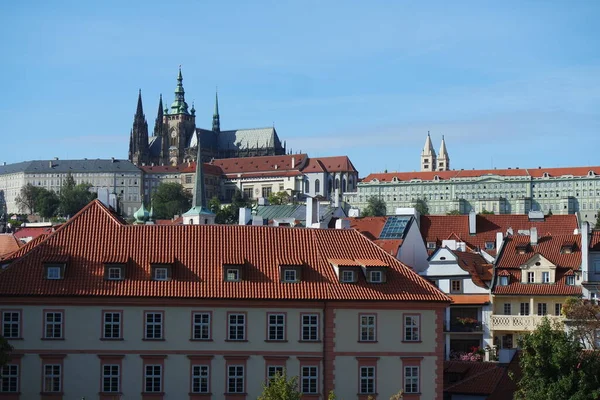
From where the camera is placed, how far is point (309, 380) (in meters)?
42.7

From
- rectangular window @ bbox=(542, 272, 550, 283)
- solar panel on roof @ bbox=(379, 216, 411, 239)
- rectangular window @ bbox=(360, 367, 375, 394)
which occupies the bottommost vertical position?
rectangular window @ bbox=(360, 367, 375, 394)

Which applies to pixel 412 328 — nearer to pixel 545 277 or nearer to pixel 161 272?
pixel 161 272

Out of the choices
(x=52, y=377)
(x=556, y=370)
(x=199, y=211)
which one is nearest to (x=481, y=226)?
(x=556, y=370)

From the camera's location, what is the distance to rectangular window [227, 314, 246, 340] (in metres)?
42.8

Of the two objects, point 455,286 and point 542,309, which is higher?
point 455,286

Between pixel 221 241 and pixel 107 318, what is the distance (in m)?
4.94

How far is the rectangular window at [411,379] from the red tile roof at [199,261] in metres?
2.33

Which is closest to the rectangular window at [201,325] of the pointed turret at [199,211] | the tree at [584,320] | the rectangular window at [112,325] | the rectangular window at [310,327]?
the rectangular window at [112,325]

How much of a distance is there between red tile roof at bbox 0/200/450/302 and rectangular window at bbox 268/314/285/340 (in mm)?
705

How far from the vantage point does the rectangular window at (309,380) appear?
4266 cm

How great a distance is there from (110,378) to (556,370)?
14.1m

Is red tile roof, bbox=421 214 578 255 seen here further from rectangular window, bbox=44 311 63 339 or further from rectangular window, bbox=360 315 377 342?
rectangular window, bbox=44 311 63 339

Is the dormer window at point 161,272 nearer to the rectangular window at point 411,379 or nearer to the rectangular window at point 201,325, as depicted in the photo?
the rectangular window at point 201,325

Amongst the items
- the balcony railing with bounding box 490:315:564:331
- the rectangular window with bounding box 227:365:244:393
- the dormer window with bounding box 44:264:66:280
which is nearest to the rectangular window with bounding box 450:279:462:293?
the balcony railing with bounding box 490:315:564:331
